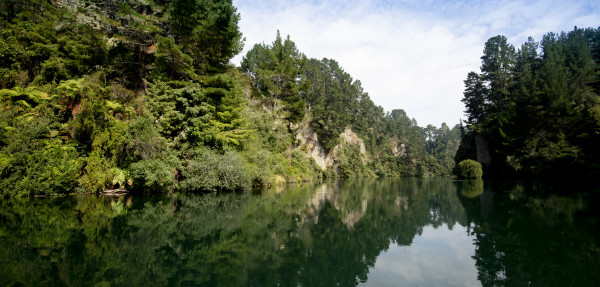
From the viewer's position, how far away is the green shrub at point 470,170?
39438mm

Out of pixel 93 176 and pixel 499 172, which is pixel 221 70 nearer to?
pixel 93 176

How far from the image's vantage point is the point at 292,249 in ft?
19.4

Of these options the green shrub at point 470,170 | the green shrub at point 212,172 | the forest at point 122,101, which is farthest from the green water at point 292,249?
the green shrub at point 470,170

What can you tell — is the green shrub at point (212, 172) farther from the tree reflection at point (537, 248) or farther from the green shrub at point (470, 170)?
the green shrub at point (470, 170)

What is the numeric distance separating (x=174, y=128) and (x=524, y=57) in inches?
2318

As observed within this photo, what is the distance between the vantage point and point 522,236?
6824 millimetres

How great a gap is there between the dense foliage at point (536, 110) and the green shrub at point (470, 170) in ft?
10.4

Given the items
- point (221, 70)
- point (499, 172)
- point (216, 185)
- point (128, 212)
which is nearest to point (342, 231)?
point (128, 212)

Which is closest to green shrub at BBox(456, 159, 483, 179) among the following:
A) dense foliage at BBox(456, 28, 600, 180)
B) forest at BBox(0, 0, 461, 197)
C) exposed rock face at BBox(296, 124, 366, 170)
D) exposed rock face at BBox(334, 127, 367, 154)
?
dense foliage at BBox(456, 28, 600, 180)

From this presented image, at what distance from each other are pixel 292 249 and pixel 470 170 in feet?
139

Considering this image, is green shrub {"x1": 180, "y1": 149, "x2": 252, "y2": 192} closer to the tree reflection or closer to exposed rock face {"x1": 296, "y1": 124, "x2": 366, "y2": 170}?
the tree reflection

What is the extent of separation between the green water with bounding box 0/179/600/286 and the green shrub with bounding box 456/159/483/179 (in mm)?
33143

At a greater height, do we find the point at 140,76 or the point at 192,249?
the point at 140,76

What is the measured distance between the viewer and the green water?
14.0ft
